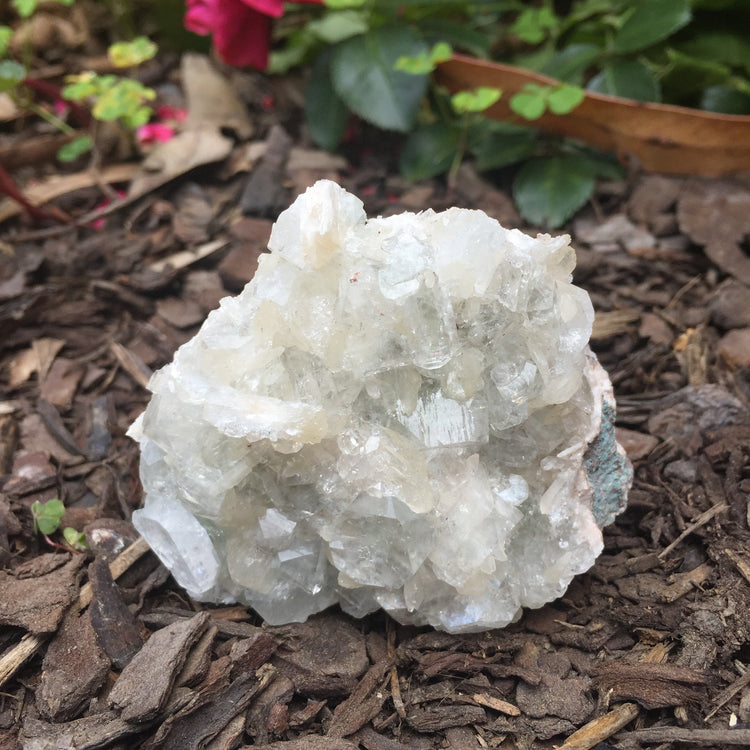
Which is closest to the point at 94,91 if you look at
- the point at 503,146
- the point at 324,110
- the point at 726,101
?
the point at 324,110

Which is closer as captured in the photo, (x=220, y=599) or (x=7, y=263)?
(x=220, y=599)

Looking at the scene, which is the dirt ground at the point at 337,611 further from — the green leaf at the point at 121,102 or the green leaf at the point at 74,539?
the green leaf at the point at 121,102

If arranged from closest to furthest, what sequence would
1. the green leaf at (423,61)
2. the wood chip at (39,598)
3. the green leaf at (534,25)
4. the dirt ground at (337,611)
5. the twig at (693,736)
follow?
the twig at (693,736), the dirt ground at (337,611), the wood chip at (39,598), the green leaf at (423,61), the green leaf at (534,25)

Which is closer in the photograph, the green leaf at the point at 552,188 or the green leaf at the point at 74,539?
the green leaf at the point at 74,539

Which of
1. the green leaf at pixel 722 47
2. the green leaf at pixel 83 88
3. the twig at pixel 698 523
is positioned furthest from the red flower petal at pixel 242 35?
the twig at pixel 698 523

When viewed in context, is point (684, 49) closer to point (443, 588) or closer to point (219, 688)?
point (443, 588)

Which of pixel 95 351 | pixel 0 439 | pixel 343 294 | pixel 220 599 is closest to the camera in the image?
pixel 343 294

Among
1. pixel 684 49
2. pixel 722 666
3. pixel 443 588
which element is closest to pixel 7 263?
pixel 443 588
